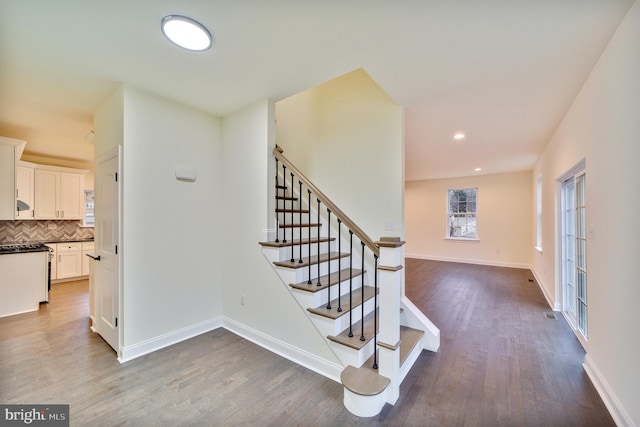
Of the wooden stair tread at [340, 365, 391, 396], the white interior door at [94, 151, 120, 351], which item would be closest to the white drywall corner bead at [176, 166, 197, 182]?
the white interior door at [94, 151, 120, 351]

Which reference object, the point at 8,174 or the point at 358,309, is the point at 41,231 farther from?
the point at 358,309

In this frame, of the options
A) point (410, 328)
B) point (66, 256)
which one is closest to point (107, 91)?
point (410, 328)

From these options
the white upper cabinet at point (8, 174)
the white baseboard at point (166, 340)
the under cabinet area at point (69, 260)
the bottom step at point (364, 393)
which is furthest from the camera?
the under cabinet area at point (69, 260)

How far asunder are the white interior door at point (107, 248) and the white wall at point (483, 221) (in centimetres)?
809

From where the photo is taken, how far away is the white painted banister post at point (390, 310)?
1.85 meters

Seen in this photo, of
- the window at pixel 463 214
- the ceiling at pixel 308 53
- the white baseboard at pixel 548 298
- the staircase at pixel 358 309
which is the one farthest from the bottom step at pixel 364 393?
the window at pixel 463 214

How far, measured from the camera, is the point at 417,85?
7.92 feet

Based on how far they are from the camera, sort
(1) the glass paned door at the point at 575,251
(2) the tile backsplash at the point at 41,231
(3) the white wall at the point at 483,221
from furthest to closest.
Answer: (3) the white wall at the point at 483,221 → (2) the tile backsplash at the point at 41,231 → (1) the glass paned door at the point at 575,251

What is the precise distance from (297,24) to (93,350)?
349cm

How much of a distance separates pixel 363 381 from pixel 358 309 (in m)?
0.69

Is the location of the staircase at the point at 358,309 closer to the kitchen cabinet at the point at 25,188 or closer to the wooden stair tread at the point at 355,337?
the wooden stair tread at the point at 355,337

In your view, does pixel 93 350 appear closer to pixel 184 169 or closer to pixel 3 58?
pixel 184 169

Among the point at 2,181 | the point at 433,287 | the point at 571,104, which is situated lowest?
the point at 433,287

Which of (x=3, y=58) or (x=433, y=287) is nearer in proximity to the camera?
(x=3, y=58)
